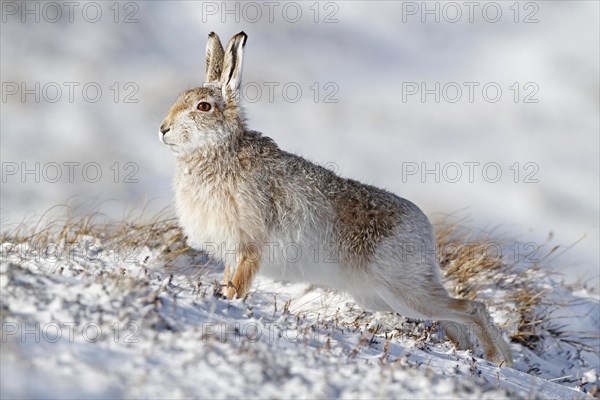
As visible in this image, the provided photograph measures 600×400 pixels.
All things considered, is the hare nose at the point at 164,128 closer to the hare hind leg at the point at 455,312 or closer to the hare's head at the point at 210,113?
the hare's head at the point at 210,113

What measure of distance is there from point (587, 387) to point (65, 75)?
56.7ft

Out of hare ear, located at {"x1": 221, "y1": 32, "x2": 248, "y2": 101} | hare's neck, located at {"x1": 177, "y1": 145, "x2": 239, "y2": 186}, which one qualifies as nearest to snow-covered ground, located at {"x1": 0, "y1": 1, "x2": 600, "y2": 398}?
hare's neck, located at {"x1": 177, "y1": 145, "x2": 239, "y2": 186}

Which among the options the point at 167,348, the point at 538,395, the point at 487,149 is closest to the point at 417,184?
the point at 487,149

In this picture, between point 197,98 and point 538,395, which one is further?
point 197,98

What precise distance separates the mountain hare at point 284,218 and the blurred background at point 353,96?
900 centimetres

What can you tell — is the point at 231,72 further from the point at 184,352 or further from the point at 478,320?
the point at 184,352

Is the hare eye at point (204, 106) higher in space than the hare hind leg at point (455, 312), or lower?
higher

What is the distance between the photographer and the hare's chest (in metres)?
6.07

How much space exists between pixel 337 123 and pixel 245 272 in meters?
15.8

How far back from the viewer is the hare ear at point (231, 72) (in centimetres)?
636

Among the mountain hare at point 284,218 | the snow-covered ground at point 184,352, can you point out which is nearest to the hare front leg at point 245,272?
the mountain hare at point 284,218

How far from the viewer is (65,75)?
2109cm

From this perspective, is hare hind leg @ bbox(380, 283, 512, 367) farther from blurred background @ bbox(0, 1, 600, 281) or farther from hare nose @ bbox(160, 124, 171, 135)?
blurred background @ bbox(0, 1, 600, 281)

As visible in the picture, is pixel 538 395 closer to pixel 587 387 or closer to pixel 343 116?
pixel 587 387
